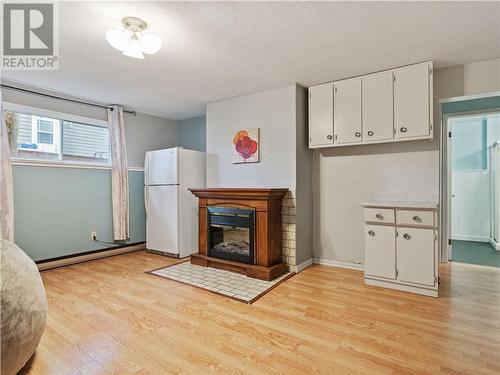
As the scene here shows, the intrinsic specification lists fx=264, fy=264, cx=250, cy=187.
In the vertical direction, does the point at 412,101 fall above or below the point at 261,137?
above

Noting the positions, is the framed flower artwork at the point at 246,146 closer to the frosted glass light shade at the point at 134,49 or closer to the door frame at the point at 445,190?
the frosted glass light shade at the point at 134,49

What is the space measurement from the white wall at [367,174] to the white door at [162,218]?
211cm

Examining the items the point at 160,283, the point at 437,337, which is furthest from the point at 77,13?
the point at 437,337

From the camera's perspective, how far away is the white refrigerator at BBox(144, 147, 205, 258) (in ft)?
13.2

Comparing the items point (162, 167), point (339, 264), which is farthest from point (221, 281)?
point (162, 167)

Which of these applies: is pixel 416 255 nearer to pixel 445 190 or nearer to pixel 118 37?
pixel 445 190

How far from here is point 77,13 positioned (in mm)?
1921

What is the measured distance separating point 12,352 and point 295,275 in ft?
8.44

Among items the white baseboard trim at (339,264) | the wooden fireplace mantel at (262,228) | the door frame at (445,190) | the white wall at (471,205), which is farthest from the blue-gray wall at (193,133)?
the white wall at (471,205)

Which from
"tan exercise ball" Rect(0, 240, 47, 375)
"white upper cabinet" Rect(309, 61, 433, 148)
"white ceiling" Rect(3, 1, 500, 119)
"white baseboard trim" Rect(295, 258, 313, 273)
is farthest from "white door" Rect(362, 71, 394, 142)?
"tan exercise ball" Rect(0, 240, 47, 375)

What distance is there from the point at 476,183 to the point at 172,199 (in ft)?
18.0

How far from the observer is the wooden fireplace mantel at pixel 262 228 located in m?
3.12

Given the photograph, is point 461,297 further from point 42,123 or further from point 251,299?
point 42,123

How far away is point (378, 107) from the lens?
117 inches
